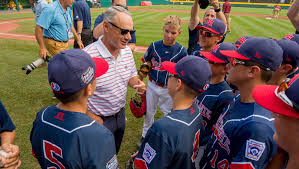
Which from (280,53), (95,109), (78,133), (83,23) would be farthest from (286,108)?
(83,23)

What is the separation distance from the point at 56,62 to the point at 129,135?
3.09 meters

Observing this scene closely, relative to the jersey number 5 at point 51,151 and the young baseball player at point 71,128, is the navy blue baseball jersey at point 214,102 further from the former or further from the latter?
the jersey number 5 at point 51,151

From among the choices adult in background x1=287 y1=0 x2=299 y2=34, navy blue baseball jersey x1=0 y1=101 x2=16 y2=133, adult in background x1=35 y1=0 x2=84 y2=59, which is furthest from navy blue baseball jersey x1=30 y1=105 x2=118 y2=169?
adult in background x1=35 y1=0 x2=84 y2=59

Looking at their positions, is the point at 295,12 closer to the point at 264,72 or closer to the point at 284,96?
the point at 264,72

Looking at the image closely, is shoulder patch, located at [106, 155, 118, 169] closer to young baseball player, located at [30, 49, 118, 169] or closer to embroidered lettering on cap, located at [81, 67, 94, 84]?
young baseball player, located at [30, 49, 118, 169]

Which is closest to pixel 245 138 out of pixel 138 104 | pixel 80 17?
pixel 138 104

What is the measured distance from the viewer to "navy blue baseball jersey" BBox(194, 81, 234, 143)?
245 centimetres

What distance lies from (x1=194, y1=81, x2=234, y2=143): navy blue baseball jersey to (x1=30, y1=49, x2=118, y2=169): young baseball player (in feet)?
4.84

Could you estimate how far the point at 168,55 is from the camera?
12.3ft

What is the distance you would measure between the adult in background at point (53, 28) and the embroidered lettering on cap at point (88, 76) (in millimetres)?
3735

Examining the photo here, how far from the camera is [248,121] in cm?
164

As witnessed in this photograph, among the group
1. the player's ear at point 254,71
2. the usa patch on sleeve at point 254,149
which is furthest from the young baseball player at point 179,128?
the usa patch on sleeve at point 254,149

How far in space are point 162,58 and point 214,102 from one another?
1.61 meters

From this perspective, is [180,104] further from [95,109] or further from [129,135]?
[129,135]
